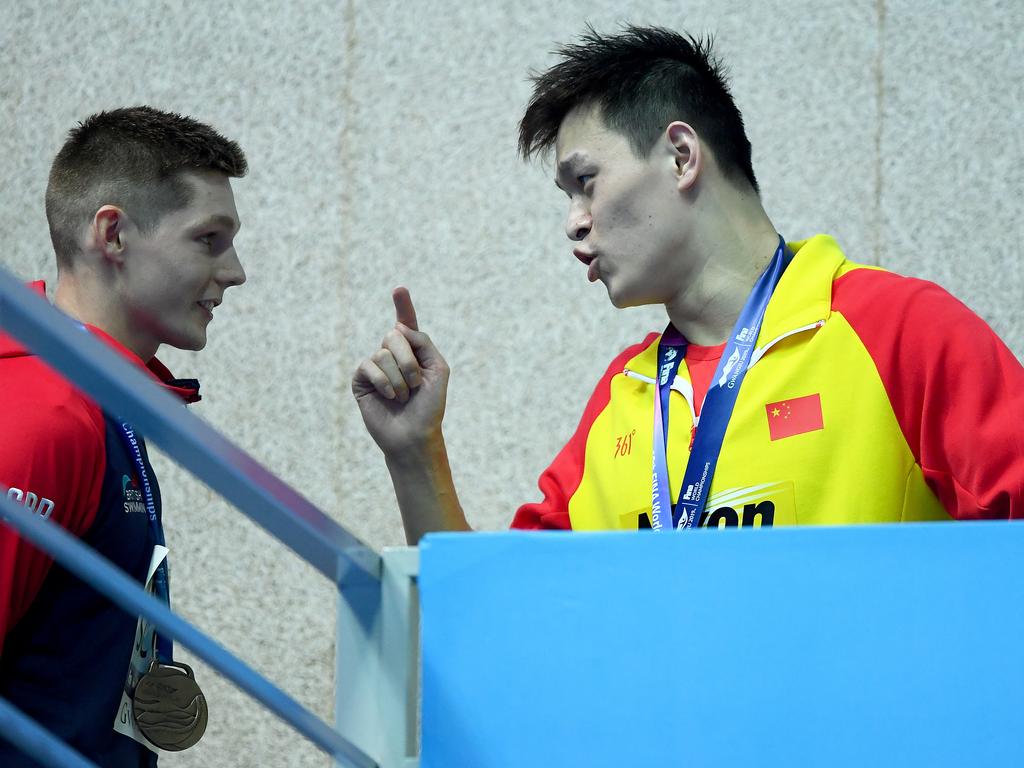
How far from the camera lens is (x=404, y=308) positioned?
1537 mm

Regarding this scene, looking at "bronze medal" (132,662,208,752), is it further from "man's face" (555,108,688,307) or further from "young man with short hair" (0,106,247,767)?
"man's face" (555,108,688,307)

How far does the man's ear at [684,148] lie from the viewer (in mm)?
1561

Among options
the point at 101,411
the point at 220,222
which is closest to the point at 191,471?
the point at 101,411

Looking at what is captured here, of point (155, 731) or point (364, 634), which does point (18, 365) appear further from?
point (364, 634)

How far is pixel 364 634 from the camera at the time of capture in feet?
2.69

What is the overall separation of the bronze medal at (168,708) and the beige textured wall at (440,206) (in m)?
1.11

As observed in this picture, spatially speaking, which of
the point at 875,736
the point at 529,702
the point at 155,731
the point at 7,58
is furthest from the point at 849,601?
the point at 7,58

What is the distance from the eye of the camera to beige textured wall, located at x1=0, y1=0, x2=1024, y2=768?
242 cm

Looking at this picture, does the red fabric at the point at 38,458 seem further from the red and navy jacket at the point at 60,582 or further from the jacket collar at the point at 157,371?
the jacket collar at the point at 157,371

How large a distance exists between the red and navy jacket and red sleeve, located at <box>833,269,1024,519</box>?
0.85 metres

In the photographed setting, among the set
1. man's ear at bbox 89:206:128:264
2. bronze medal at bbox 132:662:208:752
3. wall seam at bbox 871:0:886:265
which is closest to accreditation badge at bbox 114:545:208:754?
bronze medal at bbox 132:662:208:752

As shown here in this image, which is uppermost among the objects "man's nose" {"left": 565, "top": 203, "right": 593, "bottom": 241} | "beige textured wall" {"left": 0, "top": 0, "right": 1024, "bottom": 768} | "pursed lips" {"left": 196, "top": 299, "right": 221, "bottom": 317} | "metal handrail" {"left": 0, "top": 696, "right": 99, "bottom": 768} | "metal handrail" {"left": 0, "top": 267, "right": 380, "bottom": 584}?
"beige textured wall" {"left": 0, "top": 0, "right": 1024, "bottom": 768}

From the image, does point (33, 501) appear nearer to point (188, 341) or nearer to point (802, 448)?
point (188, 341)

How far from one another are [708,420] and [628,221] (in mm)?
304
